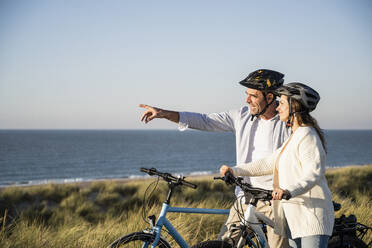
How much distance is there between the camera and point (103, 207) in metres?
14.9

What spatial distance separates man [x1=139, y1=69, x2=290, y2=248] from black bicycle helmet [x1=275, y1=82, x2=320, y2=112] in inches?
20.2

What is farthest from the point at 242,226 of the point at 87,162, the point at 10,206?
the point at 87,162

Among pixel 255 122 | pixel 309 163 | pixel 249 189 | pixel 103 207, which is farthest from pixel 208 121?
pixel 103 207

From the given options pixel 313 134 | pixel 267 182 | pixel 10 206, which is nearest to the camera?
pixel 313 134

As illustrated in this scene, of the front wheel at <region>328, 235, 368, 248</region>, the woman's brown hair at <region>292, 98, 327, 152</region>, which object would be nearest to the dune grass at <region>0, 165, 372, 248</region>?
the front wheel at <region>328, 235, 368, 248</region>

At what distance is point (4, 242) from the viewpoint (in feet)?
15.6

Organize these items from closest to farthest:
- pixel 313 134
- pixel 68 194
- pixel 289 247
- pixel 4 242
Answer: pixel 313 134, pixel 289 247, pixel 4 242, pixel 68 194

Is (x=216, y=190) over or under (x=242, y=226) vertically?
under

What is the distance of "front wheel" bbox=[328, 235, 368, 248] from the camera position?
3.34 m

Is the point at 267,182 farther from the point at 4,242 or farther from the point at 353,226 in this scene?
the point at 4,242

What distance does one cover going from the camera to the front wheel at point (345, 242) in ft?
11.0

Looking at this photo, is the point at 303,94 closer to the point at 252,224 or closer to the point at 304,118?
the point at 304,118

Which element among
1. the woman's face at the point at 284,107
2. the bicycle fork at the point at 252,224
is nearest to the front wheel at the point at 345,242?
the bicycle fork at the point at 252,224

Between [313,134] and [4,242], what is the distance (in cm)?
365
